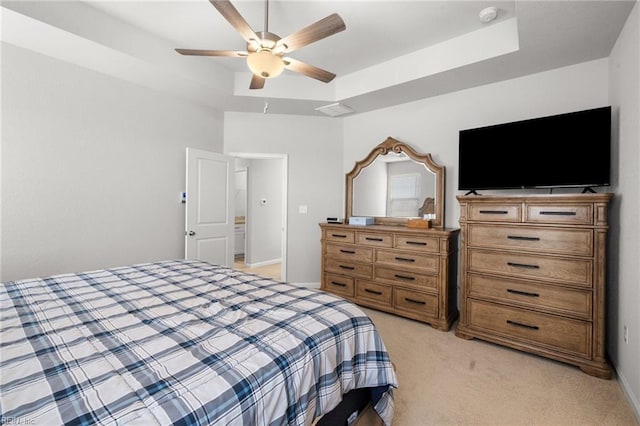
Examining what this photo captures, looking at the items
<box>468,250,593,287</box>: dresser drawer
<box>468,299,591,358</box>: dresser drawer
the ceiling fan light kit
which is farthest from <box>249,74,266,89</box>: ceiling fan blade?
<box>468,299,591,358</box>: dresser drawer

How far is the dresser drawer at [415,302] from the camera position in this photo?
120 inches

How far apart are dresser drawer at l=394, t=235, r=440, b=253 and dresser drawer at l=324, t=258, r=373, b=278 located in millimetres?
479

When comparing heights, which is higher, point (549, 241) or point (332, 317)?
point (549, 241)

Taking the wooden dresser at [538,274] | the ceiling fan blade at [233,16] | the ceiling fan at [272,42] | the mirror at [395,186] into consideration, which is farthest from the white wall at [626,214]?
the ceiling fan blade at [233,16]

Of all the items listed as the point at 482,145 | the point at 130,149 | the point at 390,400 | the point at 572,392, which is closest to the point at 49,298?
the point at 390,400

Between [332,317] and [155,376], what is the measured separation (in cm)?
72

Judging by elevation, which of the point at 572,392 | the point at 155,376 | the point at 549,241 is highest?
the point at 549,241

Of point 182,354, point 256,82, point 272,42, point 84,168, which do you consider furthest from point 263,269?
point 182,354

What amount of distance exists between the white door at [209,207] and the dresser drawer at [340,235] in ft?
4.61

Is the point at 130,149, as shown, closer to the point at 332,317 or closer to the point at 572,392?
the point at 332,317

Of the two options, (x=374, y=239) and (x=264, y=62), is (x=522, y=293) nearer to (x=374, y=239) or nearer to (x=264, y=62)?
(x=374, y=239)

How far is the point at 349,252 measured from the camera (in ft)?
12.0

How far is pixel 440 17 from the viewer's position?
2506 millimetres

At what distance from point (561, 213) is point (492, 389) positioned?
1426 mm
